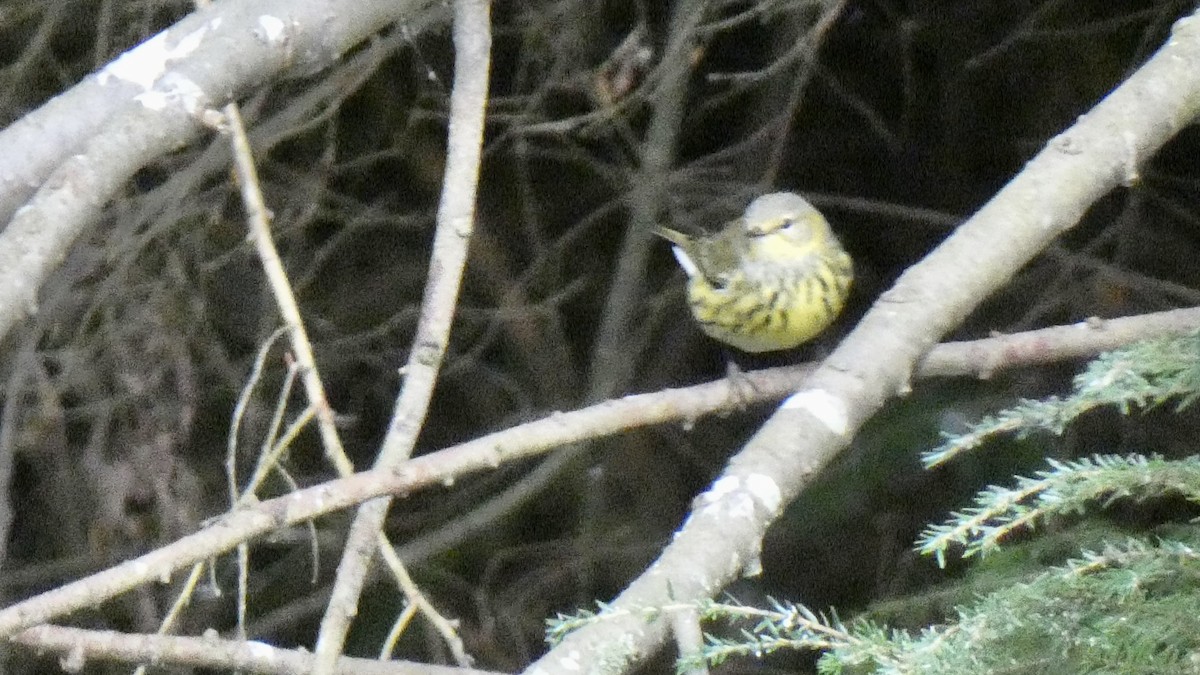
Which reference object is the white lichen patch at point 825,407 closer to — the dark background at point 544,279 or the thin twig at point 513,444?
the thin twig at point 513,444

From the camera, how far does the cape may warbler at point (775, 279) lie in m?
2.87

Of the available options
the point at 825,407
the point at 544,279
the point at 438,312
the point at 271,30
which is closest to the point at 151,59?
the point at 271,30

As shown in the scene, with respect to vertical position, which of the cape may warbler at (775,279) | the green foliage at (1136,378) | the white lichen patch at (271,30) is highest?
the white lichen patch at (271,30)

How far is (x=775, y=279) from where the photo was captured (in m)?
2.90

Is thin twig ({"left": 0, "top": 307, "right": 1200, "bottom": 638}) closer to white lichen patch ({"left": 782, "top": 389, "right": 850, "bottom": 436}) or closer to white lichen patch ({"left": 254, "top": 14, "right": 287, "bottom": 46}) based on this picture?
white lichen patch ({"left": 782, "top": 389, "right": 850, "bottom": 436})

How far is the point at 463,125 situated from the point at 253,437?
1263mm

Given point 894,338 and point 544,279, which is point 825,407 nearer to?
point 894,338

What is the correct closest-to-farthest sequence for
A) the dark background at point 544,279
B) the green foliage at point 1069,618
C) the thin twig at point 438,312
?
the green foliage at point 1069,618 < the thin twig at point 438,312 < the dark background at point 544,279

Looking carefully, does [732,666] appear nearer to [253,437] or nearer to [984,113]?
[253,437]

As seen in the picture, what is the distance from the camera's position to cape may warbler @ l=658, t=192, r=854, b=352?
2873 mm

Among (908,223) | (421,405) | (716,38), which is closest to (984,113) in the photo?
(908,223)

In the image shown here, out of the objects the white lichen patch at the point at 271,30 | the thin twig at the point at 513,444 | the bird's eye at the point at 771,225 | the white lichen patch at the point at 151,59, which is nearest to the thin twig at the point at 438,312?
the thin twig at the point at 513,444

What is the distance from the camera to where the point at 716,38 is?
3254 mm

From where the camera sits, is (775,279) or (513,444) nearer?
(513,444)
